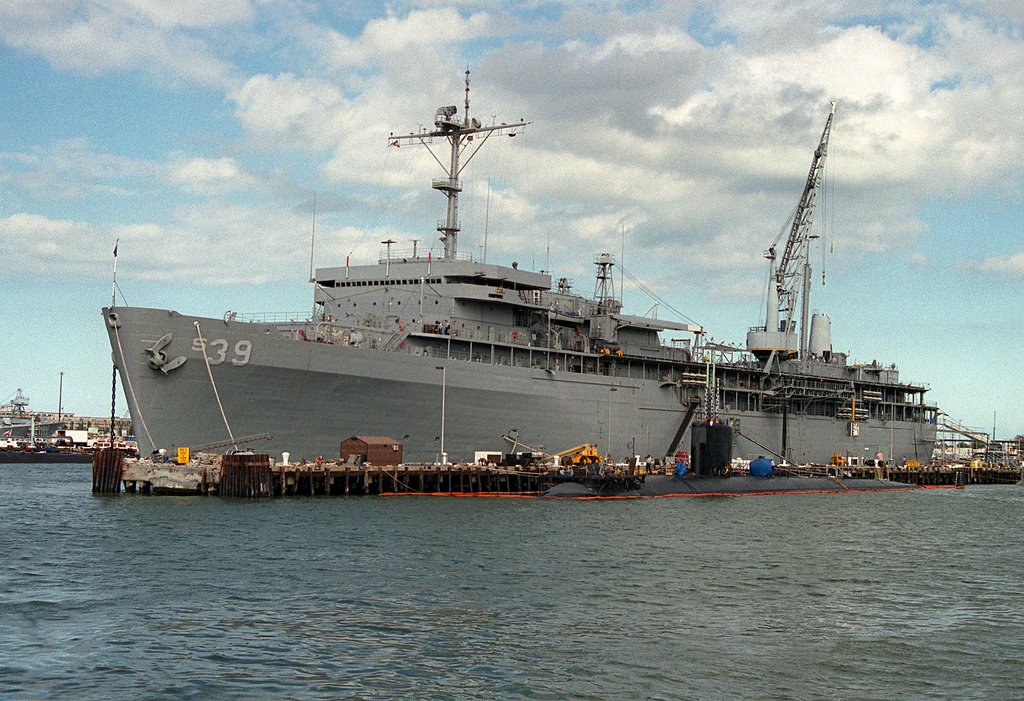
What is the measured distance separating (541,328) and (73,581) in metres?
31.5

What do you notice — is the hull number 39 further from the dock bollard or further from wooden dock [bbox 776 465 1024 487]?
wooden dock [bbox 776 465 1024 487]

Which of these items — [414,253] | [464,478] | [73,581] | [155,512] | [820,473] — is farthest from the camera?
[820,473]

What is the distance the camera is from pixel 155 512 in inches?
1277

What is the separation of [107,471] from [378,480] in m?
10.3

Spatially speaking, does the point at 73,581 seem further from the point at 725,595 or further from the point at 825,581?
the point at 825,581

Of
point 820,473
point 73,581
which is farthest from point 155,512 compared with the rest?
point 820,473

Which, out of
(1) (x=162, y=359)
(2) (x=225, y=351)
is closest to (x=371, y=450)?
(2) (x=225, y=351)

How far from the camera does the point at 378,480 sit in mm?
41344

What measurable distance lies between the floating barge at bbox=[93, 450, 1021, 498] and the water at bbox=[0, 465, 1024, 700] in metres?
3.16

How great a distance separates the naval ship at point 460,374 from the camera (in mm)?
37312

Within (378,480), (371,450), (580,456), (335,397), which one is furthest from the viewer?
(580,456)

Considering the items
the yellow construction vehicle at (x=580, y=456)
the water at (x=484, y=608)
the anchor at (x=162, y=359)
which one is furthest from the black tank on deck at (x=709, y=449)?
the anchor at (x=162, y=359)

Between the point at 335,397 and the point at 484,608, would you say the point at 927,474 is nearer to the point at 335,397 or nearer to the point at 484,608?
the point at 335,397

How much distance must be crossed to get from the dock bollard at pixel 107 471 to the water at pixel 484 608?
13.8 feet
